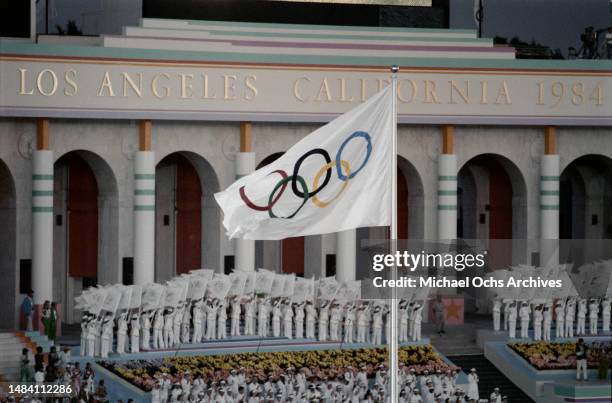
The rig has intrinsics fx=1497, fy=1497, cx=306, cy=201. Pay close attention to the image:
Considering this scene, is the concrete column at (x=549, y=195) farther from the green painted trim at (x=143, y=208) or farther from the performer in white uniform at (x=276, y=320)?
the green painted trim at (x=143, y=208)

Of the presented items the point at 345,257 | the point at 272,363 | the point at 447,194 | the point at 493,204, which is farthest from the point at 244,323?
the point at 493,204

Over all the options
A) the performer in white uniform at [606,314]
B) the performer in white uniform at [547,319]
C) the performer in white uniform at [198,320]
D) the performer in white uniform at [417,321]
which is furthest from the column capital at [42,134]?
the performer in white uniform at [606,314]

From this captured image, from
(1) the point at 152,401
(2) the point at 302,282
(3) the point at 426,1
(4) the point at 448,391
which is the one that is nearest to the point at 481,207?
(3) the point at 426,1

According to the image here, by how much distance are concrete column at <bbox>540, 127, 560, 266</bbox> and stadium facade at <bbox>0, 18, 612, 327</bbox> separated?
47 mm

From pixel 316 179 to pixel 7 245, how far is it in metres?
25.1

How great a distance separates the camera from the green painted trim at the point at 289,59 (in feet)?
144

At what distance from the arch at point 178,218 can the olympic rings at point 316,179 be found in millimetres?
27414

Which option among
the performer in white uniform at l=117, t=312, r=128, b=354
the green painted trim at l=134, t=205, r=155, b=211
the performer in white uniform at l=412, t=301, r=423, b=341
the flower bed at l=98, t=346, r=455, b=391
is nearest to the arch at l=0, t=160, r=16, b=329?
the green painted trim at l=134, t=205, r=155, b=211

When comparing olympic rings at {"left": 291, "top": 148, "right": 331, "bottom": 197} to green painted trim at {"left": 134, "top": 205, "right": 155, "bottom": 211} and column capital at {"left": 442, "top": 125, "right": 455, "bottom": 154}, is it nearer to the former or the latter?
green painted trim at {"left": 134, "top": 205, "right": 155, "bottom": 211}

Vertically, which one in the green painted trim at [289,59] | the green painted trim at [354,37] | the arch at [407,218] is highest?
the green painted trim at [354,37]

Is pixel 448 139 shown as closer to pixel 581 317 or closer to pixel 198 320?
pixel 581 317

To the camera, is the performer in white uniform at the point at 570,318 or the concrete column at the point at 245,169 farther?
the concrete column at the point at 245,169

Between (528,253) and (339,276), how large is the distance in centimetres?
680

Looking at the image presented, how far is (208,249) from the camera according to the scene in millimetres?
48719
